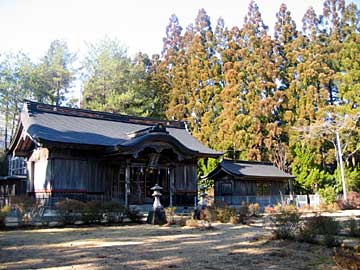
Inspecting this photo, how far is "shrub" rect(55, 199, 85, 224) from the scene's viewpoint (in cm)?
1399

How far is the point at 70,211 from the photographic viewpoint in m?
14.1

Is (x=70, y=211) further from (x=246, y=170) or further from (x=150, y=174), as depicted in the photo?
(x=246, y=170)

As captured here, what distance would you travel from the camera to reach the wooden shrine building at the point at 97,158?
19.2m

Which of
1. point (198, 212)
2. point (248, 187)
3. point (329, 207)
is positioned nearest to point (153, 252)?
point (198, 212)

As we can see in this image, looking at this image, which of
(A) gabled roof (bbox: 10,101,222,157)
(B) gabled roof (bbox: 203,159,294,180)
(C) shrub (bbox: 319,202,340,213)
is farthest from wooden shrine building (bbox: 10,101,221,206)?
(C) shrub (bbox: 319,202,340,213)

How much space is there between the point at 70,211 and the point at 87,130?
29.5 ft

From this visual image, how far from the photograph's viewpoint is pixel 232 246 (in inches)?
360

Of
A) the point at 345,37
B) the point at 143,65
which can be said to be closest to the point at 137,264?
the point at 345,37

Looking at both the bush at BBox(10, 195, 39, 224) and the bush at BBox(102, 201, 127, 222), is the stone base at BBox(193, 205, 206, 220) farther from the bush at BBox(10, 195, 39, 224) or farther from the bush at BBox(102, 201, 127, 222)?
the bush at BBox(10, 195, 39, 224)

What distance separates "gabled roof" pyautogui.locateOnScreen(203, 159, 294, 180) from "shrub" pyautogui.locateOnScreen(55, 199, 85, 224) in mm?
14970

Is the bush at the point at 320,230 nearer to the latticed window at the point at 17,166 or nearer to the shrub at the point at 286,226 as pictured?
the shrub at the point at 286,226

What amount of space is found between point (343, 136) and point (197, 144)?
14.5 m

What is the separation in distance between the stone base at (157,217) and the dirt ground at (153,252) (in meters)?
3.47

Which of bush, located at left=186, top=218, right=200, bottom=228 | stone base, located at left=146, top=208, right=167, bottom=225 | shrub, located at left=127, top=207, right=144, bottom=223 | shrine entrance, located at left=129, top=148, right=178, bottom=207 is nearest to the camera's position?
bush, located at left=186, top=218, right=200, bottom=228
